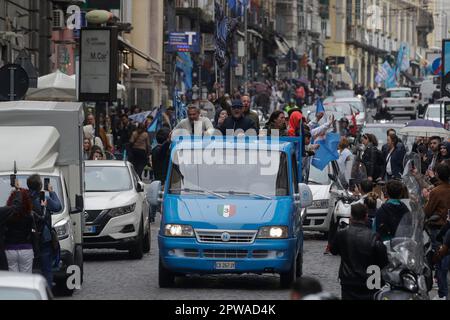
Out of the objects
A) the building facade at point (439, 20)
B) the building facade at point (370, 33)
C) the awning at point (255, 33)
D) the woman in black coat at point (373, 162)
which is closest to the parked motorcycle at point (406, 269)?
the woman in black coat at point (373, 162)

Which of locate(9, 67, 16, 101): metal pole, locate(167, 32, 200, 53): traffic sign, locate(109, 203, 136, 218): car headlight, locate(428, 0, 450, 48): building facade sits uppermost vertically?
locate(428, 0, 450, 48): building facade

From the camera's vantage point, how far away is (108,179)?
942 inches

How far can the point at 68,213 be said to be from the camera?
1872cm

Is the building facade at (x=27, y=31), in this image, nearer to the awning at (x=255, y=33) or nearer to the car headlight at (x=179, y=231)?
the car headlight at (x=179, y=231)

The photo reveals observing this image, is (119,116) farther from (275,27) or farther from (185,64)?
(275,27)

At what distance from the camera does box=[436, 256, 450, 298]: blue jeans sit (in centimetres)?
1647

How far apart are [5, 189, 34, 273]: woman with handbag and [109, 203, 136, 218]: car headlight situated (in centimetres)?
594

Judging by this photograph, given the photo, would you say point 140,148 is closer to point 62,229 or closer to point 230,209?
point 230,209

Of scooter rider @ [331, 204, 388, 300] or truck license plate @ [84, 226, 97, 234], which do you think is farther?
truck license plate @ [84, 226, 97, 234]

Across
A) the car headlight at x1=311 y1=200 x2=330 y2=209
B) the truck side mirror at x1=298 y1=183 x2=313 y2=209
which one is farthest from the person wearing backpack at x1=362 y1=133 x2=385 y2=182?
the truck side mirror at x1=298 y1=183 x2=313 y2=209

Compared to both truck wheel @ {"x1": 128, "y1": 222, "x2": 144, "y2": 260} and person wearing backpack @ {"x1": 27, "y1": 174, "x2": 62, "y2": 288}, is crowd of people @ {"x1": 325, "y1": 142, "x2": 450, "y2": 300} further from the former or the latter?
truck wheel @ {"x1": 128, "y1": 222, "x2": 144, "y2": 260}

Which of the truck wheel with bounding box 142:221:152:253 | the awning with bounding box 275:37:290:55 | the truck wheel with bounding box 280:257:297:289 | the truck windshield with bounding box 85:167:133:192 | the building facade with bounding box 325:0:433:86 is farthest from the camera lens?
the building facade with bounding box 325:0:433:86

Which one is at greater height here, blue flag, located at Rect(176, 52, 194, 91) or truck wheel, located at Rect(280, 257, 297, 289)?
blue flag, located at Rect(176, 52, 194, 91)

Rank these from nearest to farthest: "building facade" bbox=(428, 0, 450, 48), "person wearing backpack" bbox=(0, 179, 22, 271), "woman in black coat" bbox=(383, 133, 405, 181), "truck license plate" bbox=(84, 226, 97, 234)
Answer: "person wearing backpack" bbox=(0, 179, 22, 271)
"truck license plate" bbox=(84, 226, 97, 234)
"woman in black coat" bbox=(383, 133, 405, 181)
"building facade" bbox=(428, 0, 450, 48)
